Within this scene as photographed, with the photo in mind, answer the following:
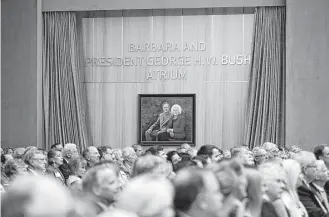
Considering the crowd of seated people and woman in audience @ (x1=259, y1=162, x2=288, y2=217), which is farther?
woman in audience @ (x1=259, y1=162, x2=288, y2=217)

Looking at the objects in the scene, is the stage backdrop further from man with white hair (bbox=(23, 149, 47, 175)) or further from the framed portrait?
man with white hair (bbox=(23, 149, 47, 175))

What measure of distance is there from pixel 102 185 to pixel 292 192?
244 centimetres

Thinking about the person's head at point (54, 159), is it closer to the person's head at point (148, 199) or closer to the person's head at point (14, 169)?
the person's head at point (14, 169)

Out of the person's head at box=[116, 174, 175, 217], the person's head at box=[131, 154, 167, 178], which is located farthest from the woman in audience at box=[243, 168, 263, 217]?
the person's head at box=[116, 174, 175, 217]

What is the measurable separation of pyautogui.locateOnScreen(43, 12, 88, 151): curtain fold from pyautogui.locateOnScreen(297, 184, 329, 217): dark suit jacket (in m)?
12.6

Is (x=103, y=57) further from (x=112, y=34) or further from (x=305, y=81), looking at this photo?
(x=305, y=81)

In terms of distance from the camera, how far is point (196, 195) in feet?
12.0

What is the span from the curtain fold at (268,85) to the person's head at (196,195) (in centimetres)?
1582

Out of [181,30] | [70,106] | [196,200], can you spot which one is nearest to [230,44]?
[181,30]

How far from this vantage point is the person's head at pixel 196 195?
3.65m

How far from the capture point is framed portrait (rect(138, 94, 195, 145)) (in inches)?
780

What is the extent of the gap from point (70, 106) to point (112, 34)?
8.04 feet

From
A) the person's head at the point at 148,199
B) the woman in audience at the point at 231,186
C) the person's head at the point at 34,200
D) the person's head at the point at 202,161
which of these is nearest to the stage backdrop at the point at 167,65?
the person's head at the point at 202,161

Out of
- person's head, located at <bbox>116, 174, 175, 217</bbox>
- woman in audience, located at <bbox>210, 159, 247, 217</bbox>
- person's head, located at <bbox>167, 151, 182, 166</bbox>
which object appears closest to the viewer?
person's head, located at <bbox>116, 174, 175, 217</bbox>
